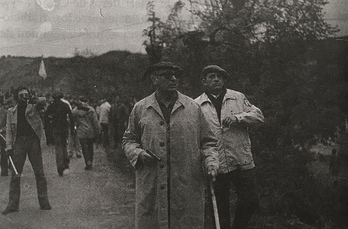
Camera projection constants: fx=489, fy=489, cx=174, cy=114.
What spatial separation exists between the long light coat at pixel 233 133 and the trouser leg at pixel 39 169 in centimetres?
262

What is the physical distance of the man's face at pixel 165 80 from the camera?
362cm

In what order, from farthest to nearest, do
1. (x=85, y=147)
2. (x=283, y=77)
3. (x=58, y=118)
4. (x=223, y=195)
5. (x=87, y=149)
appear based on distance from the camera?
1. (x=87, y=149)
2. (x=85, y=147)
3. (x=58, y=118)
4. (x=283, y=77)
5. (x=223, y=195)

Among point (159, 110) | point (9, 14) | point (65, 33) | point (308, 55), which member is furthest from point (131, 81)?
point (159, 110)

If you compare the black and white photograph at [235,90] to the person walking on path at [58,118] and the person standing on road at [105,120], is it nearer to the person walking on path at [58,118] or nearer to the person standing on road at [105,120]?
the person walking on path at [58,118]

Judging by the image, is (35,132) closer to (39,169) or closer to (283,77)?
(39,169)

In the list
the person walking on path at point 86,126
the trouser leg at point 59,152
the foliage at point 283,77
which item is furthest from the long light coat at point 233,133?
the person walking on path at point 86,126

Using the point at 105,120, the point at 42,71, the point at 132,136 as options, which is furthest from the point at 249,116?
the point at 105,120

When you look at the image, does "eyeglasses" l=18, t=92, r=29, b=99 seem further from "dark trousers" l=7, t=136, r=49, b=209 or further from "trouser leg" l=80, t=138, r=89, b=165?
"trouser leg" l=80, t=138, r=89, b=165

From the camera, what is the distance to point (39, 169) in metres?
6.11

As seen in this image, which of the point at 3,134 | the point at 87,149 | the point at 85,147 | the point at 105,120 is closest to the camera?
the point at 3,134

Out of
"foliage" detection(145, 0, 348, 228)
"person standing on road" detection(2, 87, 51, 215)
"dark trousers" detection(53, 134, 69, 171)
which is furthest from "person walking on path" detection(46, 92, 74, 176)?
"foliage" detection(145, 0, 348, 228)

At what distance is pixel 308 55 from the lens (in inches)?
223

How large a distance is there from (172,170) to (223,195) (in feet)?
3.36

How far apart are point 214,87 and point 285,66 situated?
5.26 feet
